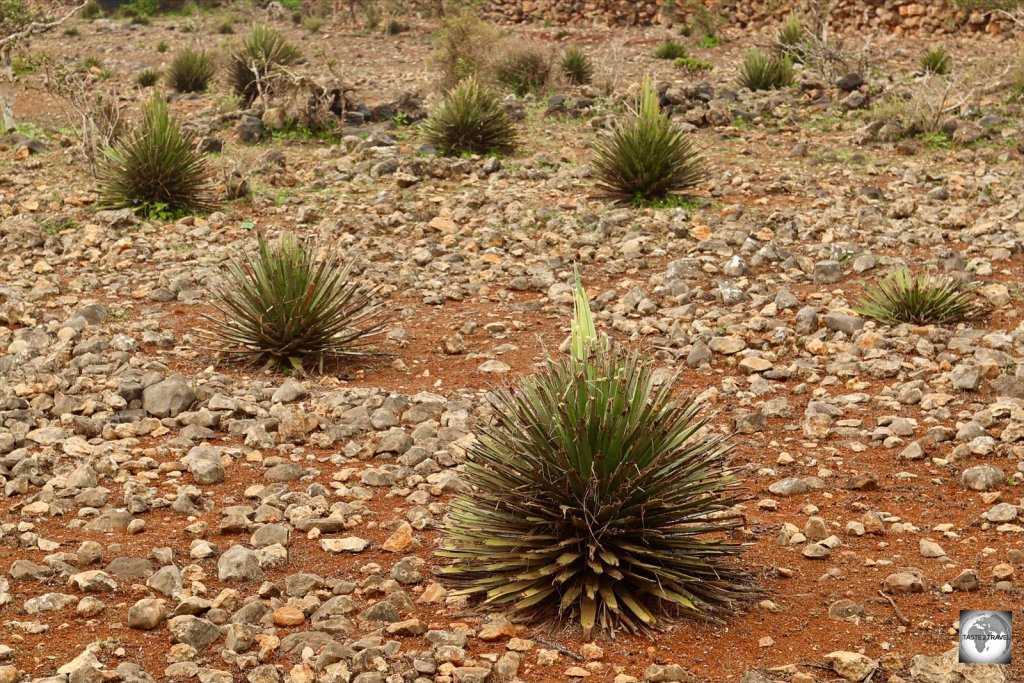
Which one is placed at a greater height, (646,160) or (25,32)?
(25,32)

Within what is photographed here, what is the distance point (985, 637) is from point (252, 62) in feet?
43.6

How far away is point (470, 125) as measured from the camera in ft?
41.7

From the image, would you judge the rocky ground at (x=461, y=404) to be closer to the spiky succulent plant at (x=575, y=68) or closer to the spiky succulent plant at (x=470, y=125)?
the spiky succulent plant at (x=470, y=125)

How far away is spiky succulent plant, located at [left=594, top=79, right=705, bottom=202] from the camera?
34.1 ft

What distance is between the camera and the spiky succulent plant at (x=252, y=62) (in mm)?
15394

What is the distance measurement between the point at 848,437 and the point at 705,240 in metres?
3.93

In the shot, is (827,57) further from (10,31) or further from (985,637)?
(985,637)

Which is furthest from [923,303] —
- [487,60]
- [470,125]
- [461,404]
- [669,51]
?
[669,51]

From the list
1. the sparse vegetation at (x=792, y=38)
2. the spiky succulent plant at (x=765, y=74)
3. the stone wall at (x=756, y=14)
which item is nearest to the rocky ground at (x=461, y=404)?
the spiky succulent plant at (x=765, y=74)

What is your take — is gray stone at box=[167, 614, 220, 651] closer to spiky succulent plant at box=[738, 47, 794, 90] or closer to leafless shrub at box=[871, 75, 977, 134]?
leafless shrub at box=[871, 75, 977, 134]

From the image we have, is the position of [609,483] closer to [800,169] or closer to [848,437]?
[848,437]

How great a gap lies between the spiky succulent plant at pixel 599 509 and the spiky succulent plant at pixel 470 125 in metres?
8.88

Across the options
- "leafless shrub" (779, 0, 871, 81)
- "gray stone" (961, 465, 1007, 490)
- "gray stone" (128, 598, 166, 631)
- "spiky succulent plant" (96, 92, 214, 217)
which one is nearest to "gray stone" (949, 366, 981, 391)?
"gray stone" (961, 465, 1007, 490)

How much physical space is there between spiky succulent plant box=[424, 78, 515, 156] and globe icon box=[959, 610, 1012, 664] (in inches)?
378
